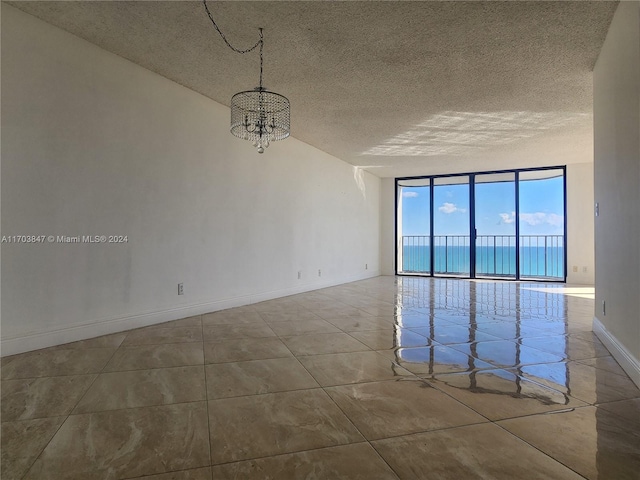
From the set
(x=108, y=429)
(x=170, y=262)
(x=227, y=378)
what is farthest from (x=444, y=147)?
(x=108, y=429)

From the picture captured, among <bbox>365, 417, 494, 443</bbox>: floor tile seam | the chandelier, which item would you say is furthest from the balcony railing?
<bbox>365, 417, 494, 443</bbox>: floor tile seam

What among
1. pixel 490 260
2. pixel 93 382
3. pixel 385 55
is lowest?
pixel 93 382

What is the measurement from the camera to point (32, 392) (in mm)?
1879

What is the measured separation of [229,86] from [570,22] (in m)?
3.03

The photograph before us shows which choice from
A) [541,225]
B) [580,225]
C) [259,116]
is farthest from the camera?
[541,225]

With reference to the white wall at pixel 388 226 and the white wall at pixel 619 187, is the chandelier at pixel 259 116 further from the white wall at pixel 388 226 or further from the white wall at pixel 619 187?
the white wall at pixel 388 226

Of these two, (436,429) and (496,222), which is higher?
(496,222)

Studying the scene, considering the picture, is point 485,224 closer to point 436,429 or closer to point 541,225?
point 541,225

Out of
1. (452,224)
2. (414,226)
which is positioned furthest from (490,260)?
(414,226)

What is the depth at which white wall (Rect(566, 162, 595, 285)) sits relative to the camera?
7.06 metres

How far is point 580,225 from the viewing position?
282 inches

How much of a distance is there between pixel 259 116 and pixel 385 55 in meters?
1.23

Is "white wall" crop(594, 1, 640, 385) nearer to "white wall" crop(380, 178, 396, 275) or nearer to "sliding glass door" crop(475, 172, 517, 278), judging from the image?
"sliding glass door" crop(475, 172, 517, 278)

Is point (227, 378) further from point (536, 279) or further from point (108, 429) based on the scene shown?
point (536, 279)
